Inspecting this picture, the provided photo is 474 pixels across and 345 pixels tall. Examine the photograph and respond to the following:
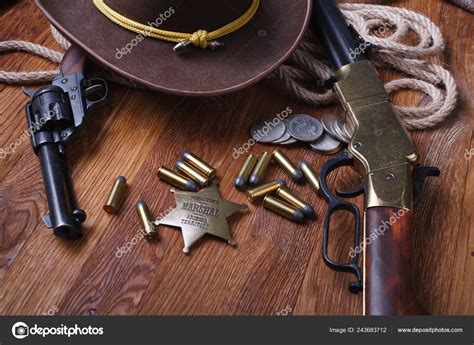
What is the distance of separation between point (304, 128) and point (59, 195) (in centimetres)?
66

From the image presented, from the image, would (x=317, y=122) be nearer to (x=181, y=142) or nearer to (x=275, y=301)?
(x=181, y=142)

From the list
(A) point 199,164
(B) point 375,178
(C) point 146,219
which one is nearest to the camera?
(B) point 375,178

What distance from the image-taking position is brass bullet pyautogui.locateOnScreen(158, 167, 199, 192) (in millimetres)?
1412

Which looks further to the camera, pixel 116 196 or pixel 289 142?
pixel 289 142

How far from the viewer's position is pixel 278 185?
1420 mm

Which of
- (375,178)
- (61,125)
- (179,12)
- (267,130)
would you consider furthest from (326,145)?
(61,125)

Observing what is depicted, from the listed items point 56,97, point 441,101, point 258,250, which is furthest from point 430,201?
point 56,97

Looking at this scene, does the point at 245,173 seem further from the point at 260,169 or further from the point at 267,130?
the point at 267,130

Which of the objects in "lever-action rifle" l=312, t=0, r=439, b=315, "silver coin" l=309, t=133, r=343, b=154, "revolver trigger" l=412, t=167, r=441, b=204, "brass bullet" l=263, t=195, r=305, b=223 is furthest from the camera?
"silver coin" l=309, t=133, r=343, b=154

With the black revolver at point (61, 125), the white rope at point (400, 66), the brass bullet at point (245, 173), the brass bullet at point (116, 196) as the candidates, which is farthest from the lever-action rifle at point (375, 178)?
the black revolver at point (61, 125)

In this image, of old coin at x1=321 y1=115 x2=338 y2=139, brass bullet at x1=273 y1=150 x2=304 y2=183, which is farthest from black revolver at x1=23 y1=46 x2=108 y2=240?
old coin at x1=321 y1=115 x2=338 y2=139

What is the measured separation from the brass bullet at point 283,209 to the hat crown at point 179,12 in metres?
0.48

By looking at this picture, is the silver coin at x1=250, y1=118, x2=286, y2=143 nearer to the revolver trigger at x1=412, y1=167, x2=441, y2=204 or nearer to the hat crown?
the hat crown

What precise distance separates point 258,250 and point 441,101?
0.70 meters
